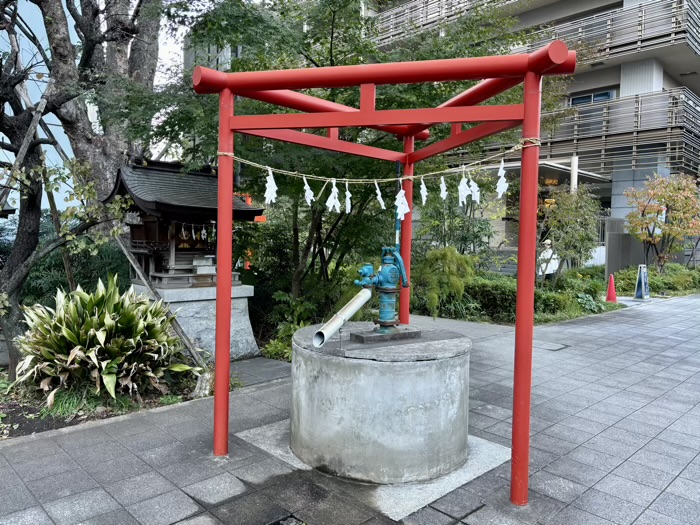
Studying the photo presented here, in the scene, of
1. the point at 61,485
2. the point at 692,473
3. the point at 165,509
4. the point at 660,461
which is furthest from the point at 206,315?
the point at 692,473

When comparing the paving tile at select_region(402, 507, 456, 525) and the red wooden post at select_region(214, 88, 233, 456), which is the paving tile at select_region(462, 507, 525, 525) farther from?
the red wooden post at select_region(214, 88, 233, 456)

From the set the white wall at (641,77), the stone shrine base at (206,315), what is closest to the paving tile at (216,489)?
the stone shrine base at (206,315)

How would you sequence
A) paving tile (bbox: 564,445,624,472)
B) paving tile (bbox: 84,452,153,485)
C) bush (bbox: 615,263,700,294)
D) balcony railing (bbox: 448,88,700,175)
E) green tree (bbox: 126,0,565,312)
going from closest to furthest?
paving tile (bbox: 84,452,153,485), paving tile (bbox: 564,445,624,472), green tree (bbox: 126,0,565,312), bush (bbox: 615,263,700,294), balcony railing (bbox: 448,88,700,175)

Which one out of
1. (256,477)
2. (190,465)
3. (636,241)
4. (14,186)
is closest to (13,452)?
(190,465)

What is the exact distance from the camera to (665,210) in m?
17.4

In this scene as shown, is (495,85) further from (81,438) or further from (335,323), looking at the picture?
(81,438)

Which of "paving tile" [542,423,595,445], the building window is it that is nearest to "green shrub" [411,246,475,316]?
"paving tile" [542,423,595,445]

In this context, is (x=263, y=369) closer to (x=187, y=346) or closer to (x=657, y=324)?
(x=187, y=346)

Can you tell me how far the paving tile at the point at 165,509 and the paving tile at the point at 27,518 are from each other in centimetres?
50

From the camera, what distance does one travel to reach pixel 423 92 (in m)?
7.06

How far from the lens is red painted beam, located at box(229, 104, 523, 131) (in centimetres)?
366

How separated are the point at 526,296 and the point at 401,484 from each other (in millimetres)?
1711

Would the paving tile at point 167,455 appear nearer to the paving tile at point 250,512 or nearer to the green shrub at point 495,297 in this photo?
the paving tile at point 250,512

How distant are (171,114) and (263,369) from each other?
3796 millimetres
